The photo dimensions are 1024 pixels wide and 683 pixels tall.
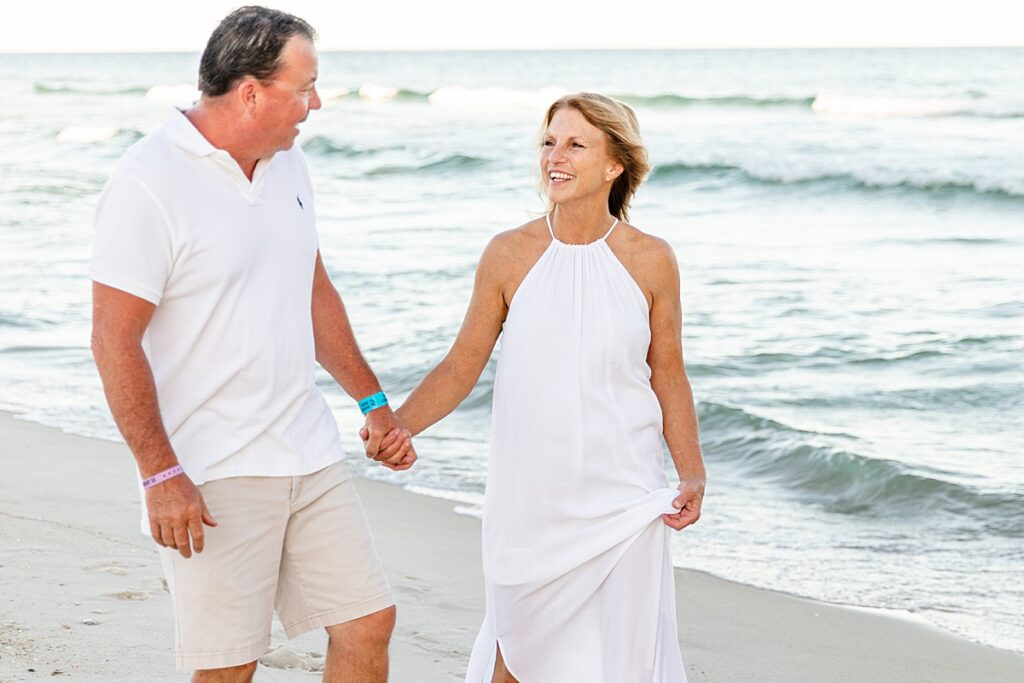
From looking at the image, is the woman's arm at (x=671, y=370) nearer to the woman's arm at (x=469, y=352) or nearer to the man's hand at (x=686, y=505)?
the man's hand at (x=686, y=505)

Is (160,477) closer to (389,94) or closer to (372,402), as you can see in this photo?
(372,402)

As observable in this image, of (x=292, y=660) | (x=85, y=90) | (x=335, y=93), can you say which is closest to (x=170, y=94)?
(x=85, y=90)

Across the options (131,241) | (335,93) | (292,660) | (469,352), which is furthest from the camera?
(335,93)

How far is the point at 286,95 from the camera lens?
301cm

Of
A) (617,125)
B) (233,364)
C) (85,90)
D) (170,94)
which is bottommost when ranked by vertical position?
(233,364)

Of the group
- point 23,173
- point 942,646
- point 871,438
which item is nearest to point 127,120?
point 23,173

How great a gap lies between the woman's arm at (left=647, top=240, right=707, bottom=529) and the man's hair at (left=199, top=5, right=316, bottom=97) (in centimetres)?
118

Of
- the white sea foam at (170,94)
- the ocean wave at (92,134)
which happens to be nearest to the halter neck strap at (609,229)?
the ocean wave at (92,134)

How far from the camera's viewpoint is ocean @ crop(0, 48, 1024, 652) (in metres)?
6.47

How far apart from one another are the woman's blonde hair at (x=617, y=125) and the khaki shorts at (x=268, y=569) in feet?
3.79

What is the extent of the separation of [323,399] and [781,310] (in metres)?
8.72

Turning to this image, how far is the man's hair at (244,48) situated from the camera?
2975mm

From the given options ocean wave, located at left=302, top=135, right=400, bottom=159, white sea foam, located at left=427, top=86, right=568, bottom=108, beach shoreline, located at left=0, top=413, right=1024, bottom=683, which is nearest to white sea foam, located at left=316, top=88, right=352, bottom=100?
white sea foam, located at left=427, top=86, right=568, bottom=108

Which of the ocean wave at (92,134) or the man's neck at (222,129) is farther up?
the ocean wave at (92,134)
